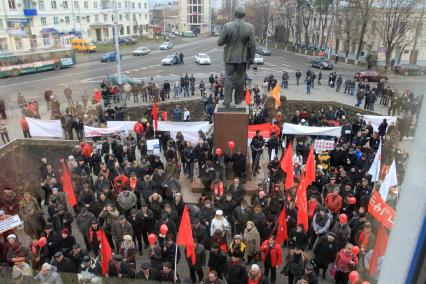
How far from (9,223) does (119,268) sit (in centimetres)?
285

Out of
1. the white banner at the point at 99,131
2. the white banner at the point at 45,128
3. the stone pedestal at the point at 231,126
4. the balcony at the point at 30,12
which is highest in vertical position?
the balcony at the point at 30,12

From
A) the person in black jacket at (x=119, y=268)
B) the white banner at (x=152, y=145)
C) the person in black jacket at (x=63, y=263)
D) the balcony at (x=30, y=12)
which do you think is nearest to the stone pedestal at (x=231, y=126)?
the white banner at (x=152, y=145)

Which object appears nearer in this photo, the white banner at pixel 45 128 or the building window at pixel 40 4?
the white banner at pixel 45 128

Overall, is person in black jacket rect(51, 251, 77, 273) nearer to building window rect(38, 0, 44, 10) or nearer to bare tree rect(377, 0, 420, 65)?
bare tree rect(377, 0, 420, 65)

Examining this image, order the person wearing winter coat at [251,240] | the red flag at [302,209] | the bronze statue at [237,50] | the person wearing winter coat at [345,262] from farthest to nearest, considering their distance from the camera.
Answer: the bronze statue at [237,50] → the red flag at [302,209] → the person wearing winter coat at [251,240] → the person wearing winter coat at [345,262]

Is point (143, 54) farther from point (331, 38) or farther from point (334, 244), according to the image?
point (334, 244)

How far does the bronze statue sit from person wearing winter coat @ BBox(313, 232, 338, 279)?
5.52 meters

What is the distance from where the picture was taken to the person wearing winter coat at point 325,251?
25.2 ft

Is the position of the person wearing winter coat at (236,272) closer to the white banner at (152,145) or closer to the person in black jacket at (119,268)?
the person in black jacket at (119,268)

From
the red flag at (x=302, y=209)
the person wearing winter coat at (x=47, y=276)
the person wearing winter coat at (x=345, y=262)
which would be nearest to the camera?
the person wearing winter coat at (x=47, y=276)

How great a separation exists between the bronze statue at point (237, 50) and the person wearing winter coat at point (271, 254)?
5.26 m

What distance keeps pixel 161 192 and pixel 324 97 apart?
1839 cm

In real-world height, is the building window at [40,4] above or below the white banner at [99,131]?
above

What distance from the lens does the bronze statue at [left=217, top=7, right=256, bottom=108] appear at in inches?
452
